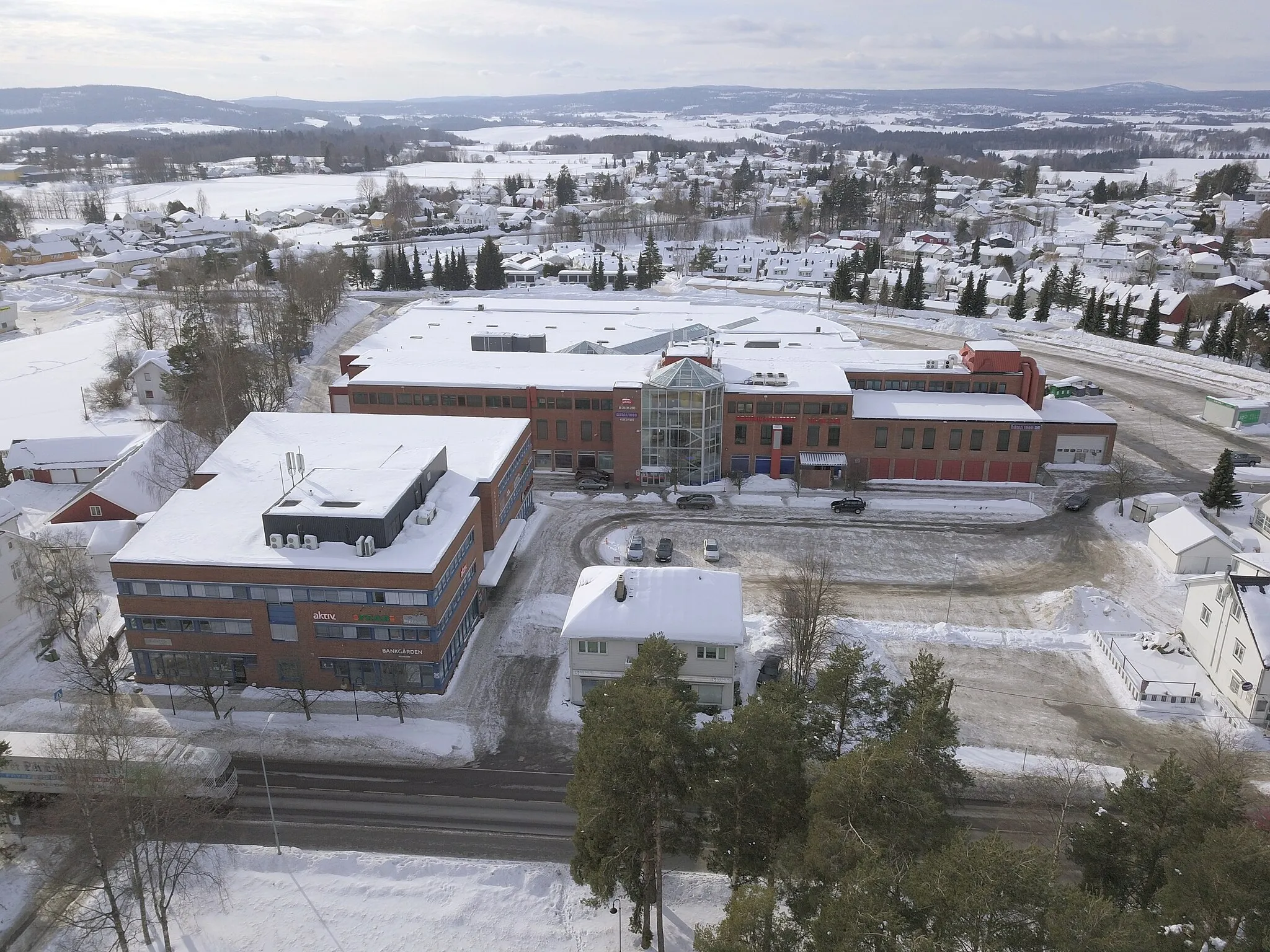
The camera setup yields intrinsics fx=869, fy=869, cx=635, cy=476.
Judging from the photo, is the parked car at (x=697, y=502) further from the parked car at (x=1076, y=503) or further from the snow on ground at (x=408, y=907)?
the snow on ground at (x=408, y=907)

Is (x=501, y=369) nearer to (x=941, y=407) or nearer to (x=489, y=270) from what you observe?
(x=941, y=407)

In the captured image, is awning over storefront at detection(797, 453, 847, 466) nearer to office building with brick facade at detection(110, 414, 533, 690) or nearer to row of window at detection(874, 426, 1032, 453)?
row of window at detection(874, 426, 1032, 453)

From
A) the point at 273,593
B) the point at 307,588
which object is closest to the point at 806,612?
the point at 307,588

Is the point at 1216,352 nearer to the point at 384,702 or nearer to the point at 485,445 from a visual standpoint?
the point at 485,445

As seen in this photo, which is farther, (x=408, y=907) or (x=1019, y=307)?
(x=1019, y=307)

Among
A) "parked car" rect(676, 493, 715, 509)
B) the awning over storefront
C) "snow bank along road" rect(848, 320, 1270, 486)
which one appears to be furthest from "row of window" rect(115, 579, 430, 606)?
"snow bank along road" rect(848, 320, 1270, 486)

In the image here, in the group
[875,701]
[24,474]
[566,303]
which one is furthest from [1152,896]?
[566,303]
